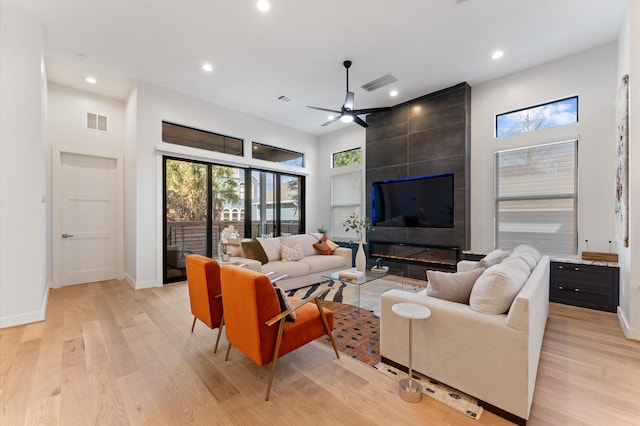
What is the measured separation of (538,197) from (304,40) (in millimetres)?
4266

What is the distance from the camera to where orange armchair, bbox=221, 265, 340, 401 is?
1850 millimetres

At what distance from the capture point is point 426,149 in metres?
5.22

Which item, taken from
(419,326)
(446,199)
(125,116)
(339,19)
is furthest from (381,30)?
(125,116)

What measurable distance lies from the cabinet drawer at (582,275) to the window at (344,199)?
12.6 ft

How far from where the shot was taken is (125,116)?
17.5ft

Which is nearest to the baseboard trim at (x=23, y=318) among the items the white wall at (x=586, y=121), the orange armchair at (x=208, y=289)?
the orange armchair at (x=208, y=289)

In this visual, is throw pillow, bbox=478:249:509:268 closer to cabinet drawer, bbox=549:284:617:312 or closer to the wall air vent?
cabinet drawer, bbox=549:284:617:312

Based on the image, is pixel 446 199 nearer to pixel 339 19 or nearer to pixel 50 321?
pixel 339 19

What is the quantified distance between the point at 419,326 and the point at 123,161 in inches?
235

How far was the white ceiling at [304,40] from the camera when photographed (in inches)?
119

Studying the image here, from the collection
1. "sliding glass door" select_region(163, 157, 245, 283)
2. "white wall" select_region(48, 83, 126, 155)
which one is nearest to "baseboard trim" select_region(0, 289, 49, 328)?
"sliding glass door" select_region(163, 157, 245, 283)

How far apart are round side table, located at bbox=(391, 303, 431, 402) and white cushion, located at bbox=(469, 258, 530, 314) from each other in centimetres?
35

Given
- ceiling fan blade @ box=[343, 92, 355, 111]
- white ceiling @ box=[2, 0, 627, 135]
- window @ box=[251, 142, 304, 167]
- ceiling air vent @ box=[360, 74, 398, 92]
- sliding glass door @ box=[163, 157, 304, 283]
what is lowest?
sliding glass door @ box=[163, 157, 304, 283]

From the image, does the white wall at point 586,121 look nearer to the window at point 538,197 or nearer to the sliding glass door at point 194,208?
the window at point 538,197
